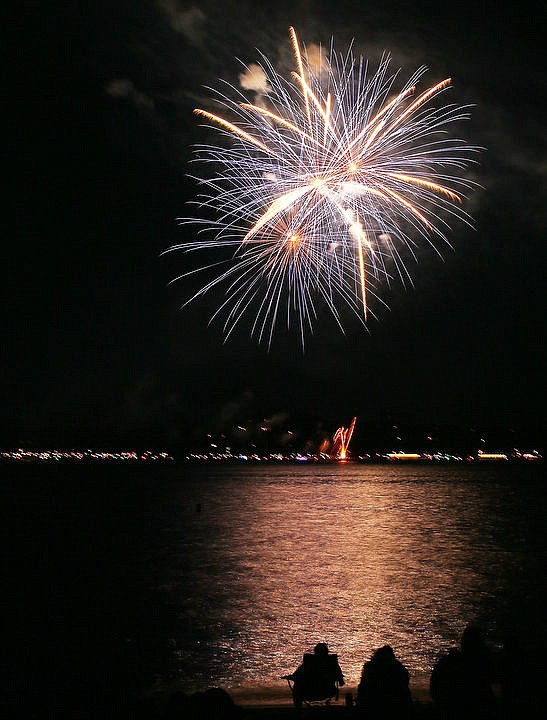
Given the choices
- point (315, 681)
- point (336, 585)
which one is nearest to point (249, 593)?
point (336, 585)

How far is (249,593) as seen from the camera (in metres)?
19.9

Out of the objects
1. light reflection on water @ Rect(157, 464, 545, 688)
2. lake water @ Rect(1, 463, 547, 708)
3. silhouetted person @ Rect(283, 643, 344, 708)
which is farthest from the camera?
light reflection on water @ Rect(157, 464, 545, 688)

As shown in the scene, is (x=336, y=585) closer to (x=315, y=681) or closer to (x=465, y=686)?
(x=315, y=681)

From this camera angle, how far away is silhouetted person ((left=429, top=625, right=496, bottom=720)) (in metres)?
5.68

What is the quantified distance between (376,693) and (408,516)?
134ft

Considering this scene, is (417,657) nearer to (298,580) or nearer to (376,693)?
(376,693)

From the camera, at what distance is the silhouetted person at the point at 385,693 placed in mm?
5738

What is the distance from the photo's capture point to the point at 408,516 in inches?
1772

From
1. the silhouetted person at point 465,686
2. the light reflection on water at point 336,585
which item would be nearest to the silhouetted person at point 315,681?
the silhouetted person at point 465,686

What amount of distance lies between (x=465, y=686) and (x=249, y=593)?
48.9 feet

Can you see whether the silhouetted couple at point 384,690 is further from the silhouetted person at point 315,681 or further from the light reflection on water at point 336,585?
the light reflection on water at point 336,585

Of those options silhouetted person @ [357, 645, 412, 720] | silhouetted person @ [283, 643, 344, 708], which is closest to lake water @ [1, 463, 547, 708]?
silhouetted person @ [357, 645, 412, 720]

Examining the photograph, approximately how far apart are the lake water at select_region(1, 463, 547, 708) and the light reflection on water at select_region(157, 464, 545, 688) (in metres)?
0.06

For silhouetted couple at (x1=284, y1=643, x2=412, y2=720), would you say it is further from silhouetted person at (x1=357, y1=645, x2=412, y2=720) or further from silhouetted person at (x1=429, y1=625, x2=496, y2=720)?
silhouetted person at (x1=429, y1=625, x2=496, y2=720)
